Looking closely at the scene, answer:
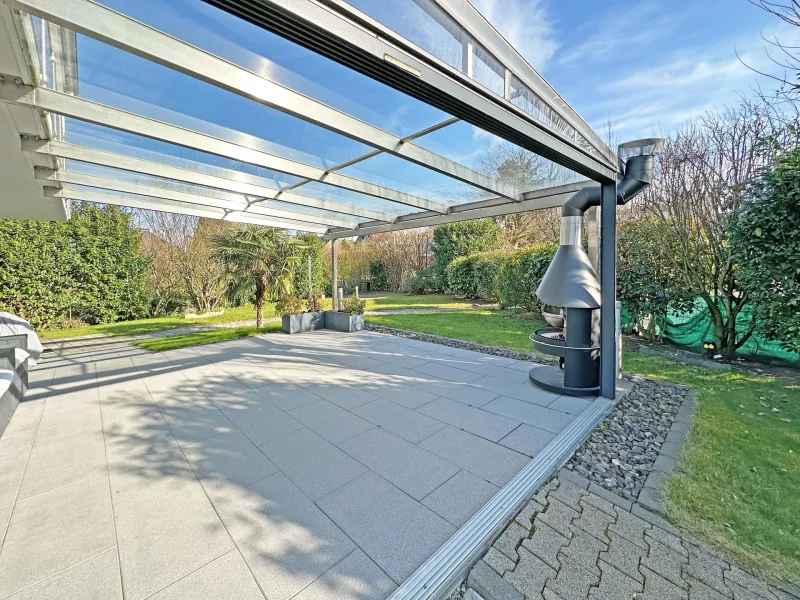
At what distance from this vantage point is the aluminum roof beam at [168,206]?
540 cm

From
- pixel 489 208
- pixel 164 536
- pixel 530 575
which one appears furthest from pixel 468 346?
pixel 164 536

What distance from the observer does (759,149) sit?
5.28 meters

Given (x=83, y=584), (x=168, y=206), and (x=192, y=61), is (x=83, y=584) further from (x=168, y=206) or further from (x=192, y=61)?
(x=168, y=206)

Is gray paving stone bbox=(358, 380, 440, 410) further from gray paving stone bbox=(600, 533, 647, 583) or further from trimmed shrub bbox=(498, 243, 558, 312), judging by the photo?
trimmed shrub bbox=(498, 243, 558, 312)

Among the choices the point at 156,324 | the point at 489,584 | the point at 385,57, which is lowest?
the point at 489,584

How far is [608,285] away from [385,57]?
3445 millimetres

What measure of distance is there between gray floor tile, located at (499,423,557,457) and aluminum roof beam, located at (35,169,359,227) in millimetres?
5810

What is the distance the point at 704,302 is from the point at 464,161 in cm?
551

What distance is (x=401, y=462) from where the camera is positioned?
8.88 ft

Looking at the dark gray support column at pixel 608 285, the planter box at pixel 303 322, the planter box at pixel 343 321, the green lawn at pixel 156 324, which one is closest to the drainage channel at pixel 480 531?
the dark gray support column at pixel 608 285

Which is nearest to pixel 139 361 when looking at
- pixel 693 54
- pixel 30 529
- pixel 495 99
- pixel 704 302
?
pixel 30 529

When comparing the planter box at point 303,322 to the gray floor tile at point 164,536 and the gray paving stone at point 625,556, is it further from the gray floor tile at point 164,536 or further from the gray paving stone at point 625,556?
the gray paving stone at point 625,556

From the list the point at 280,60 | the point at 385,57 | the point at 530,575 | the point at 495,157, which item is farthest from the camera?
the point at 495,157

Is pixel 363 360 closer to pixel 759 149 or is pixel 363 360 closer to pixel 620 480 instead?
pixel 620 480
